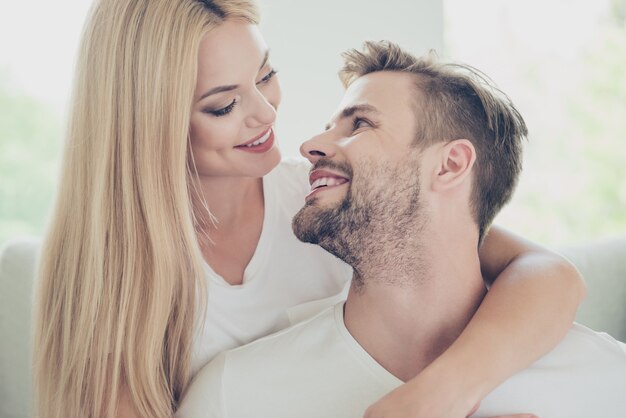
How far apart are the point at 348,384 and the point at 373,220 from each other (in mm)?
328

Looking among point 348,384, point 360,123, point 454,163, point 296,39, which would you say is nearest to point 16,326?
point 348,384

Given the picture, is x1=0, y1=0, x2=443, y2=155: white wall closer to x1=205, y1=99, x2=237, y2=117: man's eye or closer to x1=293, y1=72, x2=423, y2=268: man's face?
x1=205, y1=99, x2=237, y2=117: man's eye

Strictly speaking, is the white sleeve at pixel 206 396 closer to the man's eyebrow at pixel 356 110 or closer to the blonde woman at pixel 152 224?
the blonde woman at pixel 152 224

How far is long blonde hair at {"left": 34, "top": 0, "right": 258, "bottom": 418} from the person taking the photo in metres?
1.65

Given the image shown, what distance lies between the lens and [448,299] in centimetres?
162

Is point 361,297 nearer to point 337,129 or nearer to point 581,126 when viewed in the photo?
point 337,129

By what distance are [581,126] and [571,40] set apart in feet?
1.54

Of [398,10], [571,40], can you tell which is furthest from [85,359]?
[571,40]

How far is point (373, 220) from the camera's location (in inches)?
62.1

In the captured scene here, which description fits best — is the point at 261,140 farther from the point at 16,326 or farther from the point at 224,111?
the point at 16,326

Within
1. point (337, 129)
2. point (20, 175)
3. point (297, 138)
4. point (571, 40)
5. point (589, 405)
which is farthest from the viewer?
point (571, 40)

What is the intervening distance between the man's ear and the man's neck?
144 mm

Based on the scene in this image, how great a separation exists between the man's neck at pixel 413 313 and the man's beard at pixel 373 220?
Result: 0.12ft

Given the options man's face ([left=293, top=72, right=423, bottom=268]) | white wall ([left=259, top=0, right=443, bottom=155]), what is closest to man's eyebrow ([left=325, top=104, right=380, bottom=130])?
man's face ([left=293, top=72, right=423, bottom=268])
